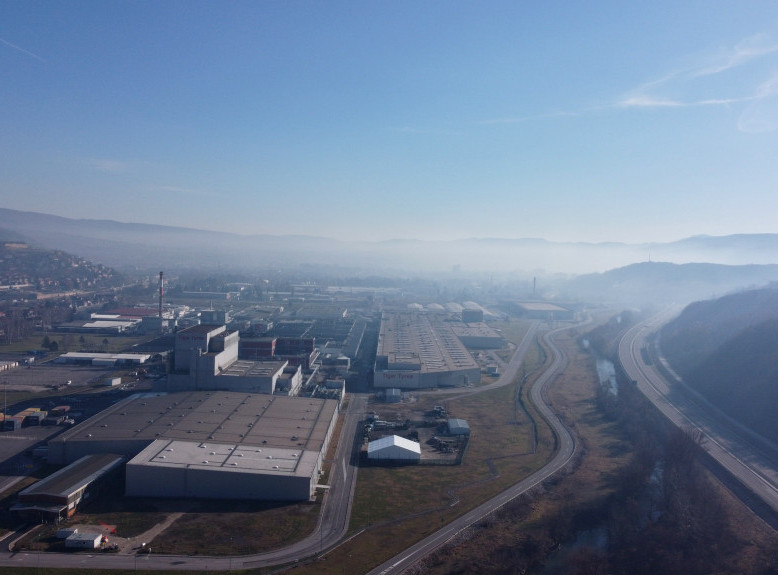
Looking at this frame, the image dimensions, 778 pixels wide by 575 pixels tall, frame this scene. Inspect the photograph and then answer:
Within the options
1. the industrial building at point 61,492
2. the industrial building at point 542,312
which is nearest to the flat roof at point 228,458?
the industrial building at point 61,492

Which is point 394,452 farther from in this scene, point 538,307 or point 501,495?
point 538,307

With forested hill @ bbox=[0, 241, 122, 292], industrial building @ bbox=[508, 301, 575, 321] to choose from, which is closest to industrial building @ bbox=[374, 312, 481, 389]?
industrial building @ bbox=[508, 301, 575, 321]

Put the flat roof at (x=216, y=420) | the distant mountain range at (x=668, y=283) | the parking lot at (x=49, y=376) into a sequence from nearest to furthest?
the flat roof at (x=216, y=420) → the parking lot at (x=49, y=376) → the distant mountain range at (x=668, y=283)

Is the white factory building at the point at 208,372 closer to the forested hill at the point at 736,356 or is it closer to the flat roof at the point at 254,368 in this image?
the flat roof at the point at 254,368

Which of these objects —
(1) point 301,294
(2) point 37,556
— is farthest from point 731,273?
(2) point 37,556

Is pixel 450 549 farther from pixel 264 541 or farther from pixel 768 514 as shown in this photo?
pixel 768 514

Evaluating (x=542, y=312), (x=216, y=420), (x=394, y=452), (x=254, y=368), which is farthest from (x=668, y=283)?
(x=216, y=420)
